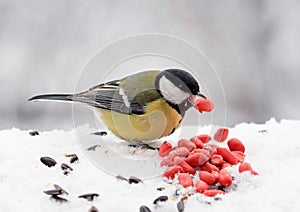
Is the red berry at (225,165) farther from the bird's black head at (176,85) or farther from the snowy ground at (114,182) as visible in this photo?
the bird's black head at (176,85)

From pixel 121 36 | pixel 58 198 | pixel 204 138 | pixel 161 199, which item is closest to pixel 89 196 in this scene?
pixel 58 198

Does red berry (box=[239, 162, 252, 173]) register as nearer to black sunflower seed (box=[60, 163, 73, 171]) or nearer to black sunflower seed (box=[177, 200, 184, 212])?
black sunflower seed (box=[177, 200, 184, 212])

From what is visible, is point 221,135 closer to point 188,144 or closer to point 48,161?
point 188,144

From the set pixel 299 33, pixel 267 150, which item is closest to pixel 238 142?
pixel 267 150

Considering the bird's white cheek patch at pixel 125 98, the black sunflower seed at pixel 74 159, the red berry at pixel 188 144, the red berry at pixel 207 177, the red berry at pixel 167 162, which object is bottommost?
the black sunflower seed at pixel 74 159

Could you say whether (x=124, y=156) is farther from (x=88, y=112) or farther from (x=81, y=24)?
(x=81, y=24)

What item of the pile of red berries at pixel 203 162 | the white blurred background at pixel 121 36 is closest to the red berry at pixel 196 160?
the pile of red berries at pixel 203 162

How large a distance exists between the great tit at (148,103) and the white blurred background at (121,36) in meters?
1.41

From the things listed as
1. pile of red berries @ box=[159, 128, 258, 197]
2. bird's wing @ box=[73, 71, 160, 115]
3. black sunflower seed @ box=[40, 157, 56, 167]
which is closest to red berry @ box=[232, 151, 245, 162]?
pile of red berries @ box=[159, 128, 258, 197]

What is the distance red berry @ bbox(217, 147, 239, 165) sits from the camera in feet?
5.78

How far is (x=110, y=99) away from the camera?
2.02 m

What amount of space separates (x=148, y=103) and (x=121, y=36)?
4.95 ft

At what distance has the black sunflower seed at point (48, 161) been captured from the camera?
1.74 m

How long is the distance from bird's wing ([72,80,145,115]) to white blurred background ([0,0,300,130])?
1.36m
